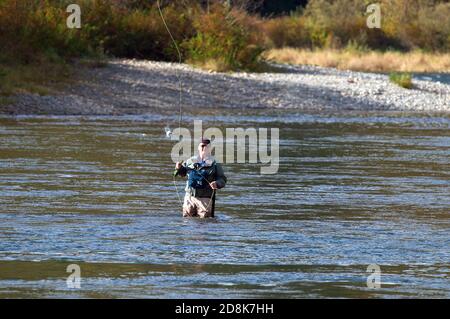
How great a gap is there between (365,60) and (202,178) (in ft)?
145

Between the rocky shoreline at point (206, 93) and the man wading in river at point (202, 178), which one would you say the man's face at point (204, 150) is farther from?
the rocky shoreline at point (206, 93)

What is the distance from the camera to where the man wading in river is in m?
15.7

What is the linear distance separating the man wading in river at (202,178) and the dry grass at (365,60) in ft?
132

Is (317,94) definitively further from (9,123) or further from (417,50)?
(417,50)

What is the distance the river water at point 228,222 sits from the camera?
39.7 ft

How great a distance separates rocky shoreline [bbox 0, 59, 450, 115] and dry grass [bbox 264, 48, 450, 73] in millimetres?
14193

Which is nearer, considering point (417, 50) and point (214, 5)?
point (214, 5)

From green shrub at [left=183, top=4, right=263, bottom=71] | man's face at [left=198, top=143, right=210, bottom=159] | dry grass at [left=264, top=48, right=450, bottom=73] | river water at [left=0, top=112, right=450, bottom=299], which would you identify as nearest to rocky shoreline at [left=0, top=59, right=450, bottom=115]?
green shrub at [left=183, top=4, right=263, bottom=71]

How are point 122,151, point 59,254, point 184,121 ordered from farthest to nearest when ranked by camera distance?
1. point 184,121
2. point 122,151
3. point 59,254

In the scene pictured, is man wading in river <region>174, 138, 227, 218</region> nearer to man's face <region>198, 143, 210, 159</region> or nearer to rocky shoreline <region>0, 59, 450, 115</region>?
man's face <region>198, 143, 210, 159</region>

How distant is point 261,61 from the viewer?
152 feet

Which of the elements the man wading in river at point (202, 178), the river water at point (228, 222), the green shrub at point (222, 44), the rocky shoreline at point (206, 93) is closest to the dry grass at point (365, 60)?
the green shrub at point (222, 44)
